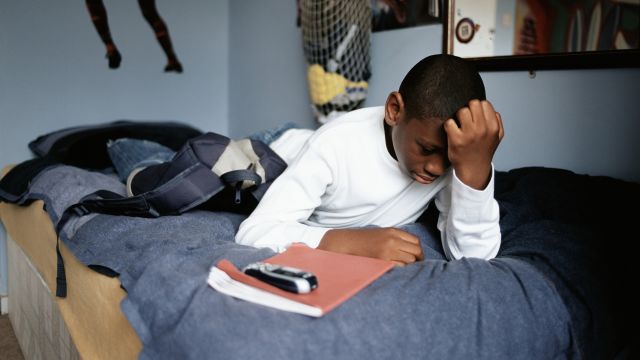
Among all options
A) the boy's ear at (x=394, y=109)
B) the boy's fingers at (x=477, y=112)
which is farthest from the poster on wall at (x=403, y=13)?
the boy's fingers at (x=477, y=112)

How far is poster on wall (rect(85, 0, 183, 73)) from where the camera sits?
2.42 m

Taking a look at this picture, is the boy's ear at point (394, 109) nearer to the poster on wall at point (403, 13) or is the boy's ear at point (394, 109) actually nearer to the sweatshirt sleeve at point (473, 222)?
the sweatshirt sleeve at point (473, 222)

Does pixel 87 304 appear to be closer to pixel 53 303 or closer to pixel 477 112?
pixel 53 303

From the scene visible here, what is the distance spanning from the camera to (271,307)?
0.68 m

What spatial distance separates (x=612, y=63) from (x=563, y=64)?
13 cm

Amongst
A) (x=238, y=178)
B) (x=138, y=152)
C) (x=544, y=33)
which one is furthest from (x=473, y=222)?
(x=138, y=152)

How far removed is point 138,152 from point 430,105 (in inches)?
51.8

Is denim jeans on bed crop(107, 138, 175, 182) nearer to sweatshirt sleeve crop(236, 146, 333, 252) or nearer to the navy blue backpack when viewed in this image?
the navy blue backpack

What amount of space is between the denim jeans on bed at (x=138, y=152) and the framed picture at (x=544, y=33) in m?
0.66

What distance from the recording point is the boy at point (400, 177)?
91cm

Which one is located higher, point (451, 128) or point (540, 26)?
point (540, 26)

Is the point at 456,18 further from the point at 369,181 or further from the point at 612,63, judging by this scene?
the point at 369,181

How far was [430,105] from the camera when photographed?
91 centimetres

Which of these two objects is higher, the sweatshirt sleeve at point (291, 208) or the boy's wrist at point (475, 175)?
the boy's wrist at point (475, 175)
